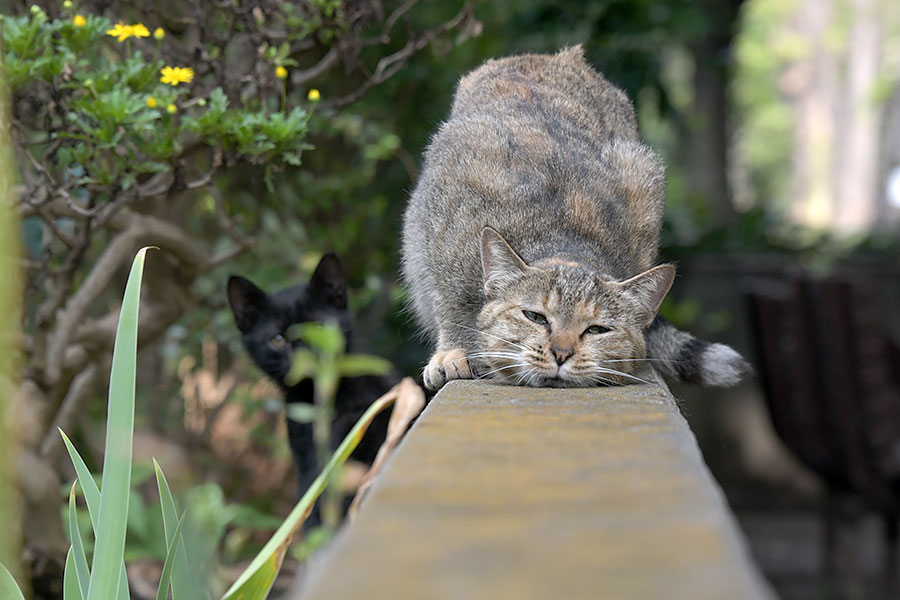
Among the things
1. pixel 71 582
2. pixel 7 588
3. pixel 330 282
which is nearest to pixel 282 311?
pixel 330 282

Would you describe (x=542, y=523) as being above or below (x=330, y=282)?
below

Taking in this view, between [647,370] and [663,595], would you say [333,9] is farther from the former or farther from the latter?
[663,595]

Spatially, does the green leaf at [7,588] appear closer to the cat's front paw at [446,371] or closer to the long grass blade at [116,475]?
the long grass blade at [116,475]

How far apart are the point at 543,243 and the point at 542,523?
2199 millimetres

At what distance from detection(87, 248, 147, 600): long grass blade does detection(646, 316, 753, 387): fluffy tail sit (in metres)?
1.56

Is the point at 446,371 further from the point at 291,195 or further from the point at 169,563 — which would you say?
the point at 291,195

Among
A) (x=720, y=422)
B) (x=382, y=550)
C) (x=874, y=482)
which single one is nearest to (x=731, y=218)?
(x=720, y=422)

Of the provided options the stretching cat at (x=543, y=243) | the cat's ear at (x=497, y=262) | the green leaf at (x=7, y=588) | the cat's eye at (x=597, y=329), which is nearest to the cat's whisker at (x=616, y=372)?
the stretching cat at (x=543, y=243)

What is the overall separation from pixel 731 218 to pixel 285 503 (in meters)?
5.26

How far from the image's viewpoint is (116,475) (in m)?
1.88

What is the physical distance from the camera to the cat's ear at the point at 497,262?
295cm

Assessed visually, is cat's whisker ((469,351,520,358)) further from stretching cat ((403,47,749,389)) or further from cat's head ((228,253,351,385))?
cat's head ((228,253,351,385))

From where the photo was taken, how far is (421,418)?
183cm

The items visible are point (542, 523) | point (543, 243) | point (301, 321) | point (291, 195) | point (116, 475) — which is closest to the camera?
point (542, 523)
